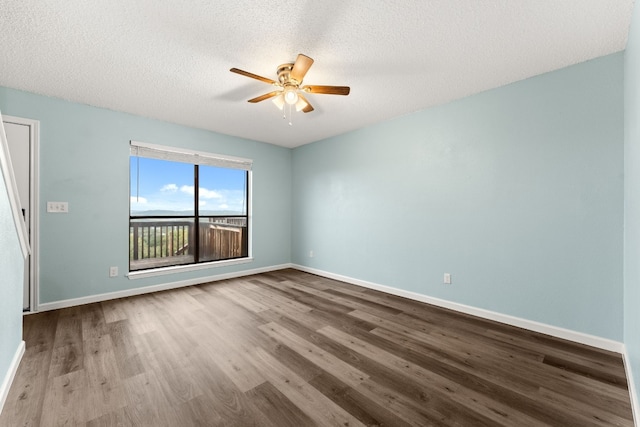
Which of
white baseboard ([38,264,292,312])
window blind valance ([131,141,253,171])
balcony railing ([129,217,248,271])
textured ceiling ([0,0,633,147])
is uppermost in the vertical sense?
textured ceiling ([0,0,633,147])

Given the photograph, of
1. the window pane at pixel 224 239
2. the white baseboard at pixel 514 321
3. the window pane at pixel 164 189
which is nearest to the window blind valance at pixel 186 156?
the window pane at pixel 164 189

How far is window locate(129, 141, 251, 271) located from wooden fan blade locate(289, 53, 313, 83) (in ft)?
8.45

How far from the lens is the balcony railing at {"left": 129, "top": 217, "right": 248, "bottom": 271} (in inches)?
179

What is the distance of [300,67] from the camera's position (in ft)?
6.67

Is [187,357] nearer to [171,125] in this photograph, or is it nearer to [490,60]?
[171,125]

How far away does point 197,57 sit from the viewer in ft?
7.35

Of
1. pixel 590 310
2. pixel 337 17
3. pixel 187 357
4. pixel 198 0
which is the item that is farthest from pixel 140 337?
pixel 590 310

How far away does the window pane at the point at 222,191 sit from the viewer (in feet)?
Result: 14.5

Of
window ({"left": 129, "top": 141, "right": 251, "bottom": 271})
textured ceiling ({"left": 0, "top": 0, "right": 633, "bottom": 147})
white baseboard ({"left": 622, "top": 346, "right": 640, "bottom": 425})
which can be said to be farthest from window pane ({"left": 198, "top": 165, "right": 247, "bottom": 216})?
white baseboard ({"left": 622, "top": 346, "right": 640, "bottom": 425})

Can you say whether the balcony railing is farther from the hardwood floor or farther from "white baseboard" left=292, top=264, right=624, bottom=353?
"white baseboard" left=292, top=264, right=624, bottom=353

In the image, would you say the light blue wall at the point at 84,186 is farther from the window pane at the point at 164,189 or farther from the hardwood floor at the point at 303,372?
the hardwood floor at the point at 303,372

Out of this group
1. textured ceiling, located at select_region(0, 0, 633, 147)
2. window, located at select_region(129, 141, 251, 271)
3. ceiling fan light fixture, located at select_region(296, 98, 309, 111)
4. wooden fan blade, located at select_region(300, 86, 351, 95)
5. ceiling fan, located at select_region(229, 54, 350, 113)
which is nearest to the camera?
textured ceiling, located at select_region(0, 0, 633, 147)

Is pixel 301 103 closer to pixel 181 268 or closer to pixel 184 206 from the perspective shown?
pixel 184 206

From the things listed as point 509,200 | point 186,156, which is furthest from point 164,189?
point 509,200
